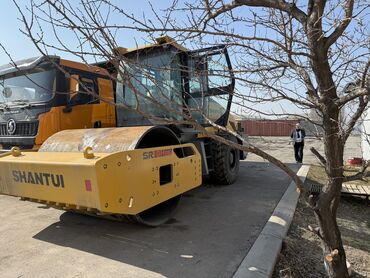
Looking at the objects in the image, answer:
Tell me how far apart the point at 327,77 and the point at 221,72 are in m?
0.82

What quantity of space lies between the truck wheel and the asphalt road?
1149 millimetres

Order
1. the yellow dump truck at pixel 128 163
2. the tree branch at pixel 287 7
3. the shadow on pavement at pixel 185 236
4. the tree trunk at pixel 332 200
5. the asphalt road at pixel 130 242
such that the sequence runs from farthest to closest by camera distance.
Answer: the shadow on pavement at pixel 185 236 → the asphalt road at pixel 130 242 → the yellow dump truck at pixel 128 163 → the tree trunk at pixel 332 200 → the tree branch at pixel 287 7

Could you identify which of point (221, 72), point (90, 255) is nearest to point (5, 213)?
point (90, 255)

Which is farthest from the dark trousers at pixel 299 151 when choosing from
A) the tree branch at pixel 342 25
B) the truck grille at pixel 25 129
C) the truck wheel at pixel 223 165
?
the tree branch at pixel 342 25

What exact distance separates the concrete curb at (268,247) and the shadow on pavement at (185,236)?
10cm

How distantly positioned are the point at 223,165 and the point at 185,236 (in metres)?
2.86

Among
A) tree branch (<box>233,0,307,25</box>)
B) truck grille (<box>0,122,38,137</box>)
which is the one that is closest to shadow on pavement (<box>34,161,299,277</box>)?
truck grille (<box>0,122,38,137</box>)

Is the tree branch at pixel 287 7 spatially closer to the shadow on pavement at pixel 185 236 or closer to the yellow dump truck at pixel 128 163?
the yellow dump truck at pixel 128 163

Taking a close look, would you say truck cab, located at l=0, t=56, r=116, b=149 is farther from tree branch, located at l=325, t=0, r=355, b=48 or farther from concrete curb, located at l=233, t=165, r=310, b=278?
tree branch, located at l=325, t=0, r=355, b=48

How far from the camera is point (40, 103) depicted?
15.5 feet

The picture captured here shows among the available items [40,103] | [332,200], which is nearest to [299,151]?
[332,200]

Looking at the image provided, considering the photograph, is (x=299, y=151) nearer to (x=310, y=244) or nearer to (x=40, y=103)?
(x=310, y=244)

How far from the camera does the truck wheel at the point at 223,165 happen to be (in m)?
6.40

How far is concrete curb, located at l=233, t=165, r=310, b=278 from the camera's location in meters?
2.88
